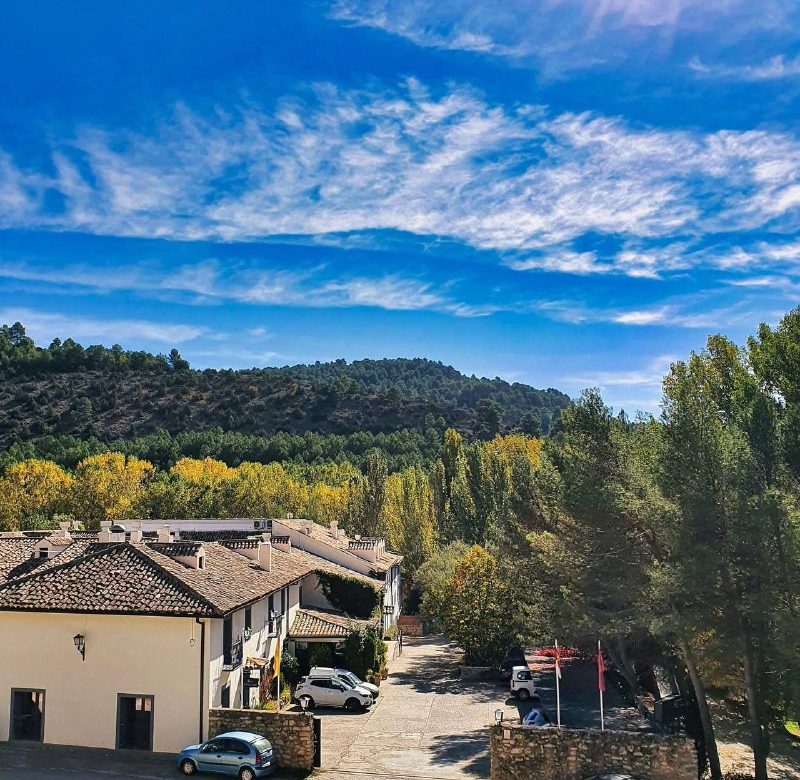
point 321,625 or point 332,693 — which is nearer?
point 332,693

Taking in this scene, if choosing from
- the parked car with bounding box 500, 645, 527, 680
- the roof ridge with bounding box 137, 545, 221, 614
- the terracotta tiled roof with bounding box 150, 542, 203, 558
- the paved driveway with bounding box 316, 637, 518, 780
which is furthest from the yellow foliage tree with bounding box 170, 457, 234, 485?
the roof ridge with bounding box 137, 545, 221, 614

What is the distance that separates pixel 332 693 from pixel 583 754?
11.6 m

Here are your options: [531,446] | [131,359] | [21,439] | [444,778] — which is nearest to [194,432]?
[21,439]

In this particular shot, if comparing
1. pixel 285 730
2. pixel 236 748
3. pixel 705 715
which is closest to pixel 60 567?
pixel 236 748

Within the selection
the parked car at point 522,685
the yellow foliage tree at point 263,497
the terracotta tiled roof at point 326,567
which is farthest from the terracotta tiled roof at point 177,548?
the yellow foliage tree at point 263,497

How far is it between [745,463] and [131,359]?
17788cm

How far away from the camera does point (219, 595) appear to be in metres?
22.2

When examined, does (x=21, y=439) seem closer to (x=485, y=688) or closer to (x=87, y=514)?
(x=87, y=514)

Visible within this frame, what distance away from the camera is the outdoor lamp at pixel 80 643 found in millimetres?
20991

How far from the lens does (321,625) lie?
31391 mm

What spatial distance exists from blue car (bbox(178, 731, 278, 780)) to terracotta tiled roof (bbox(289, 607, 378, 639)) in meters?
11.4

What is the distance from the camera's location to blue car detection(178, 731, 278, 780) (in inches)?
727

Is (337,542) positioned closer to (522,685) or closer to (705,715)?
(522,685)

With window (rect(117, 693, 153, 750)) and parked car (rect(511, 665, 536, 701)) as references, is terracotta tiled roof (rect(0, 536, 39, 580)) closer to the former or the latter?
window (rect(117, 693, 153, 750))
